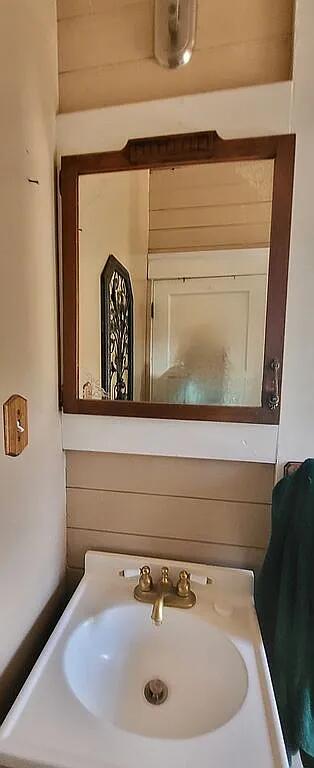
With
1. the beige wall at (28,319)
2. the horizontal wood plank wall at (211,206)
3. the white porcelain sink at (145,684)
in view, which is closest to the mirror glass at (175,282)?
the horizontal wood plank wall at (211,206)

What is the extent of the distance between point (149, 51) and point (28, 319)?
2.29ft

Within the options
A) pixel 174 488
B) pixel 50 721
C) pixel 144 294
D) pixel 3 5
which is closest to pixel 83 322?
pixel 144 294

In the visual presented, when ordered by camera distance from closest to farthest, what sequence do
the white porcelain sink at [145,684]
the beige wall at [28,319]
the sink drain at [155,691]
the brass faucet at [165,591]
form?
the white porcelain sink at [145,684]
the beige wall at [28,319]
the sink drain at [155,691]
the brass faucet at [165,591]

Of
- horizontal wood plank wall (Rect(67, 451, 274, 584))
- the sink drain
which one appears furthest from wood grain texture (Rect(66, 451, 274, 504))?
the sink drain

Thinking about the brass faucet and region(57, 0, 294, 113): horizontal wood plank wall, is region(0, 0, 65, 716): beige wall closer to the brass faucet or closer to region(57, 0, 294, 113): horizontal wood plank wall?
region(57, 0, 294, 113): horizontal wood plank wall

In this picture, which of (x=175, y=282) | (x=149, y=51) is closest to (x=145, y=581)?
(x=175, y=282)

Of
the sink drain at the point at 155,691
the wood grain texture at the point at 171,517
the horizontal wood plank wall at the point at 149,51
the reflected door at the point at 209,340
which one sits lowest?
the sink drain at the point at 155,691

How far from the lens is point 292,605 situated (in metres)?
0.92

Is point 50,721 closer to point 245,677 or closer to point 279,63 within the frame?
point 245,677

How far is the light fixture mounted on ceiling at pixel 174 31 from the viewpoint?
0.97m

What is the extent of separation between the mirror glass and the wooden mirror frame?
2 cm

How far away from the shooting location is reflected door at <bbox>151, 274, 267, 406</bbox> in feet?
3.41

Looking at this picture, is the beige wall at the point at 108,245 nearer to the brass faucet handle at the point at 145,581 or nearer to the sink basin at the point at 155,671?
the brass faucet handle at the point at 145,581

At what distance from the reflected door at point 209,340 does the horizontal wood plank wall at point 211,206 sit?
9cm
